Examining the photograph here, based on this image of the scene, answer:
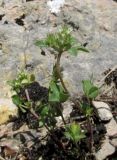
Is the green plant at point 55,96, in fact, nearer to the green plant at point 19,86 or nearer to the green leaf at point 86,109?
the green plant at point 19,86

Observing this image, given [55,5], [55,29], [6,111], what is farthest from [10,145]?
[55,29]

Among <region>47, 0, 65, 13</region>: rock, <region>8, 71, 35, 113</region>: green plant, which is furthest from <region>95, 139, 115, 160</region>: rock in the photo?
<region>47, 0, 65, 13</region>: rock

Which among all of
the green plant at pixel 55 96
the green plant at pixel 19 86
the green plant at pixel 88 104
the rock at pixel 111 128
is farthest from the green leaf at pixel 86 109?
the green plant at pixel 19 86

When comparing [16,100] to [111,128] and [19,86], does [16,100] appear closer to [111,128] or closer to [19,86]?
[19,86]

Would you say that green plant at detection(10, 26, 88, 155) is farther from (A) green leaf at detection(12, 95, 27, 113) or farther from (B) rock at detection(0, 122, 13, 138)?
(B) rock at detection(0, 122, 13, 138)

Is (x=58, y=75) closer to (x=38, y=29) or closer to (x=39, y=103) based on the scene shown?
(x=39, y=103)
